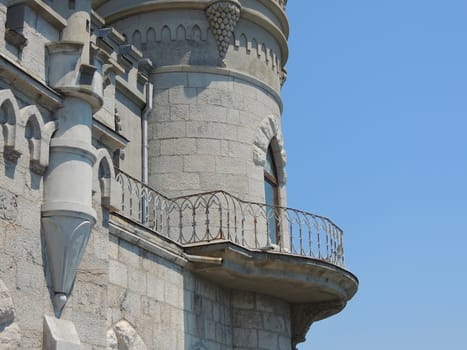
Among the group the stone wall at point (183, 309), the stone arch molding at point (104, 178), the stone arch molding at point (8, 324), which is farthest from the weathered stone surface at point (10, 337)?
the stone wall at point (183, 309)

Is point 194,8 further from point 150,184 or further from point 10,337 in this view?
point 10,337

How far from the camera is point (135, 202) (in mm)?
14344

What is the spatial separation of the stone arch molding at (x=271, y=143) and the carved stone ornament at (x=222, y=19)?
1.55 m

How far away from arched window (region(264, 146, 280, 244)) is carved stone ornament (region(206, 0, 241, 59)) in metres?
2.26

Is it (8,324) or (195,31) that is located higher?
(195,31)

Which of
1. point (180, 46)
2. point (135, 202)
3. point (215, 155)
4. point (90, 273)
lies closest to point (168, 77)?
point (180, 46)

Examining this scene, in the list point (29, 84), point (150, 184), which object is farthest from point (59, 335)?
point (150, 184)

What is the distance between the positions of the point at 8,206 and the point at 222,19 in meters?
8.95

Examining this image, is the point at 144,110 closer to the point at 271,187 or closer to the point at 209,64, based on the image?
the point at 209,64

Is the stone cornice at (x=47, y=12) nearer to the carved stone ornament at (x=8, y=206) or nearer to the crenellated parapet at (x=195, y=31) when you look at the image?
the carved stone ornament at (x=8, y=206)

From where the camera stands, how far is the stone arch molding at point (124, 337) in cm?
1120

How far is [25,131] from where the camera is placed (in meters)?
8.30

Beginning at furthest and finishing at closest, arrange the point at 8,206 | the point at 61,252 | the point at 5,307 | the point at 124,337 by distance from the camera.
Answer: the point at 124,337 < the point at 61,252 < the point at 8,206 < the point at 5,307

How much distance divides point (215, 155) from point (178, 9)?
9.49 feet
